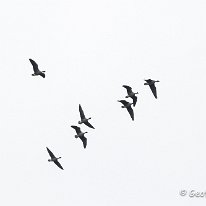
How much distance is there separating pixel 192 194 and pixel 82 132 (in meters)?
18.7

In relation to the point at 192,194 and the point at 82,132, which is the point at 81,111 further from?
the point at 192,194

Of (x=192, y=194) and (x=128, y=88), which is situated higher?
(x=128, y=88)

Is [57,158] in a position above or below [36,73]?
below

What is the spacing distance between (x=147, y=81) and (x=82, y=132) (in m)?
12.3

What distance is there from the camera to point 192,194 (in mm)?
162750

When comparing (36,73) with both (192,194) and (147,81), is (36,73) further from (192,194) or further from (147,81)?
(192,194)

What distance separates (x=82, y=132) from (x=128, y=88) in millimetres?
9800

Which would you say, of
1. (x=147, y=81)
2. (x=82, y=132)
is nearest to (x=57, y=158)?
(x=82, y=132)

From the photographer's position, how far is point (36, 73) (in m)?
163

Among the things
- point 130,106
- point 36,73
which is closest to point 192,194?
point 130,106

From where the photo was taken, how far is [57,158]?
16875cm

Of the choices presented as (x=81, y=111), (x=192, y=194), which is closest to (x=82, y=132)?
(x=81, y=111)

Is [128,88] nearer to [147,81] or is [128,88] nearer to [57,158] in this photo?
[147,81]

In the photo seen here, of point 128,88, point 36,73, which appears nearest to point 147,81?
point 128,88
